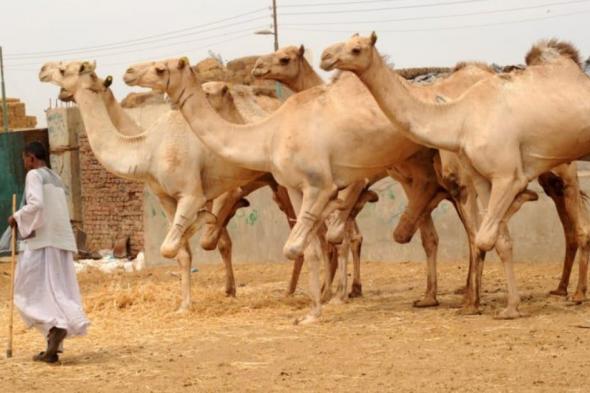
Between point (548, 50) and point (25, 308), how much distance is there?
519cm

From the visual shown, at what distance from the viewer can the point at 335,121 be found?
458 inches

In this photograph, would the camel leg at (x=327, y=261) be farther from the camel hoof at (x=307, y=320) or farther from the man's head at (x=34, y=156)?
the man's head at (x=34, y=156)

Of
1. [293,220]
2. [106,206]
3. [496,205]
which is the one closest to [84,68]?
[293,220]

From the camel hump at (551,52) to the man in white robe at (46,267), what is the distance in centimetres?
452

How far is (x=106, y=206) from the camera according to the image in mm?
21797

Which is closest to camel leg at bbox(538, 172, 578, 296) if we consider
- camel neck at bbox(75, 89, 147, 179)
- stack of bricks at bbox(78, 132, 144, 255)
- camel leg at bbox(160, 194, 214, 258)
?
camel leg at bbox(160, 194, 214, 258)

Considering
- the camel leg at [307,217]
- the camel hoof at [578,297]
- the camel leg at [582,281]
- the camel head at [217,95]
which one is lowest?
the camel hoof at [578,297]

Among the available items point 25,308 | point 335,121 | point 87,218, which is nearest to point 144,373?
point 25,308

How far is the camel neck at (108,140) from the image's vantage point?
1322cm

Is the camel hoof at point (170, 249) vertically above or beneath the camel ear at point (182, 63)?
beneath

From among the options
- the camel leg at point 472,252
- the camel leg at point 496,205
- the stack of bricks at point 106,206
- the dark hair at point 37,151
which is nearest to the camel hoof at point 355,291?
the camel leg at point 472,252

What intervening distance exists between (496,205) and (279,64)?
3.56 metres

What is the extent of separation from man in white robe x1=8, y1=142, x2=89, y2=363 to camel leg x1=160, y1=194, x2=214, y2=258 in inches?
109

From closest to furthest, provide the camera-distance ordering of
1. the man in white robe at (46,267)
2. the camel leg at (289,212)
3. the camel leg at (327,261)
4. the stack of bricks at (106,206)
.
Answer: the man in white robe at (46,267), the camel leg at (327,261), the camel leg at (289,212), the stack of bricks at (106,206)
